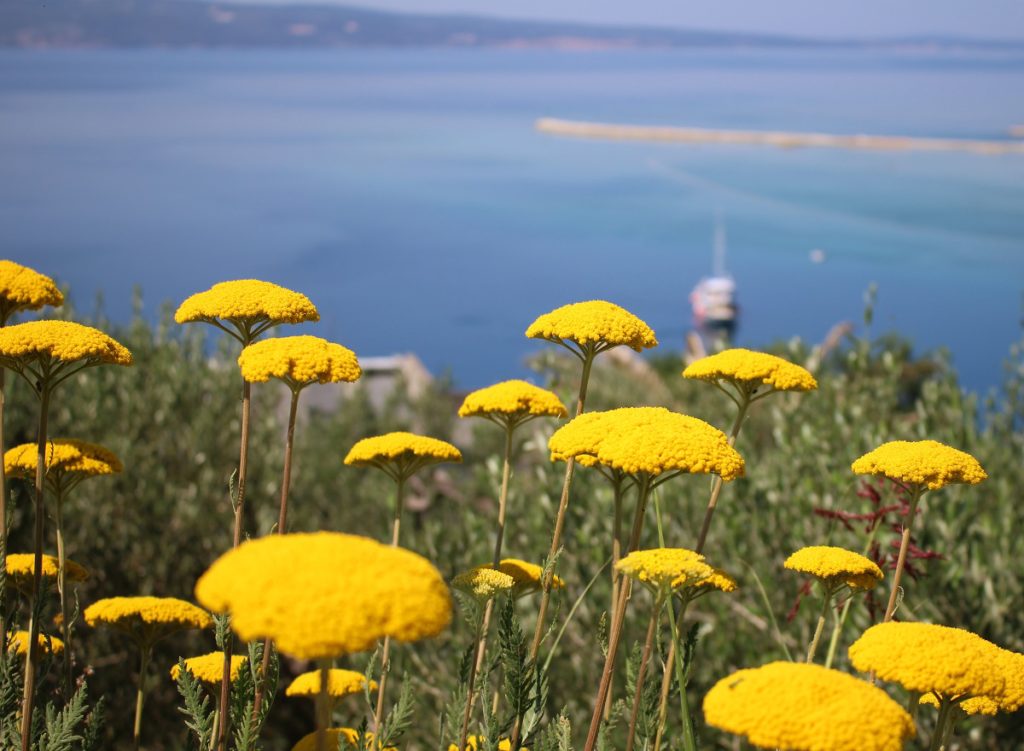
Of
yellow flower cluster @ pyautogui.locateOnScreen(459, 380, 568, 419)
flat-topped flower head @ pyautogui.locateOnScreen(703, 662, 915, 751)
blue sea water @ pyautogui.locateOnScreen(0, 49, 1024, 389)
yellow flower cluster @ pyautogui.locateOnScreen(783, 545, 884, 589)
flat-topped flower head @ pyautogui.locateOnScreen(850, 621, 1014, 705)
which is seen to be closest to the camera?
flat-topped flower head @ pyautogui.locateOnScreen(703, 662, 915, 751)

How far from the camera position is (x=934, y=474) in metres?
2.59

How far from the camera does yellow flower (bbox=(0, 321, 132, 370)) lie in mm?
2498

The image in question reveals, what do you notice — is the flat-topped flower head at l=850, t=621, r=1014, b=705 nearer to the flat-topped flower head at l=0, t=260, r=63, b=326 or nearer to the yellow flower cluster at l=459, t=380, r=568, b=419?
the yellow flower cluster at l=459, t=380, r=568, b=419

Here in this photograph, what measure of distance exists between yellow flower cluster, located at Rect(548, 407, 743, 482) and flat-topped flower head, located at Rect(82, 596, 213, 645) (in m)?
1.08

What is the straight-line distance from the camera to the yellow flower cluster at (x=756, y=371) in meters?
2.88

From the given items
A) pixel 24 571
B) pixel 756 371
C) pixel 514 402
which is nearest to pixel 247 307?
pixel 514 402

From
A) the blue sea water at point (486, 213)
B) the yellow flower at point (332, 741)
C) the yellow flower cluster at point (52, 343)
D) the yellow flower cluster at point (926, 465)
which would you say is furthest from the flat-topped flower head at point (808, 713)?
the blue sea water at point (486, 213)

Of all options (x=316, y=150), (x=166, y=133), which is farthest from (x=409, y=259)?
(x=166, y=133)

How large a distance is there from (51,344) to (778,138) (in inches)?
4828

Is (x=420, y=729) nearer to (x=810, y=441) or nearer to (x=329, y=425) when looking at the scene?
(x=810, y=441)

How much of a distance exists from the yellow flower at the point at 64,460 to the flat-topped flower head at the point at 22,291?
1.16 ft

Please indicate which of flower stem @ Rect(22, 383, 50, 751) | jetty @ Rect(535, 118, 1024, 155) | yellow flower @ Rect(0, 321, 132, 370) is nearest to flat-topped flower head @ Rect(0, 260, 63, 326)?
yellow flower @ Rect(0, 321, 132, 370)

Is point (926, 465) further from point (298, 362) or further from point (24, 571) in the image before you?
point (24, 571)

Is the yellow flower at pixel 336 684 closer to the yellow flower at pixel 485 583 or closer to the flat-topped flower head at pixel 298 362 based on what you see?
the yellow flower at pixel 485 583
